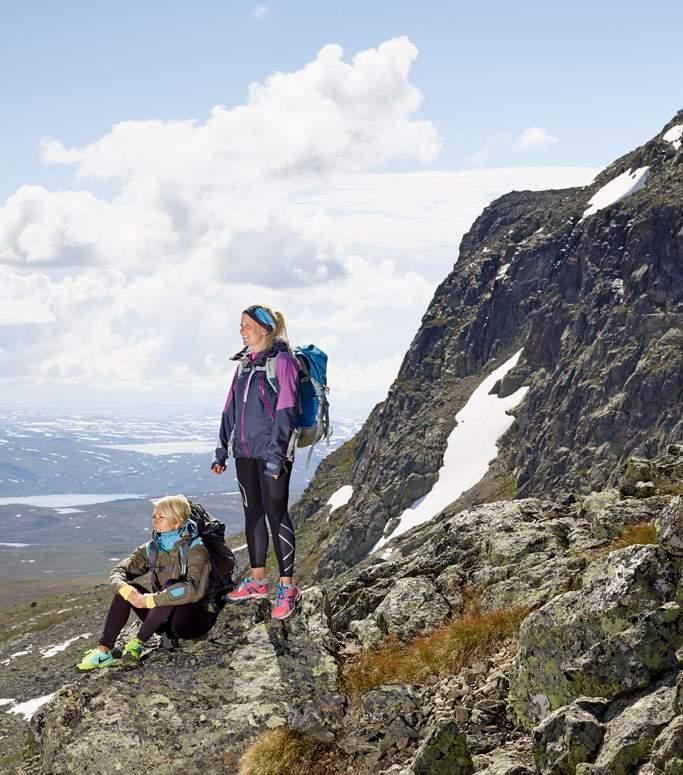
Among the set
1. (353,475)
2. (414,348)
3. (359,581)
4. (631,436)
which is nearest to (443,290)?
(414,348)

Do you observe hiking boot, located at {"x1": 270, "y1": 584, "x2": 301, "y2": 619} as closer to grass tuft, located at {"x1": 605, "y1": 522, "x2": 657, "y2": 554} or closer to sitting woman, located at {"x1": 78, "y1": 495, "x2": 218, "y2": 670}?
sitting woman, located at {"x1": 78, "y1": 495, "x2": 218, "y2": 670}

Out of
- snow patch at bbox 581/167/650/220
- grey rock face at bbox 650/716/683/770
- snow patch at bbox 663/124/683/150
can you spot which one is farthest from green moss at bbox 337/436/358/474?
grey rock face at bbox 650/716/683/770

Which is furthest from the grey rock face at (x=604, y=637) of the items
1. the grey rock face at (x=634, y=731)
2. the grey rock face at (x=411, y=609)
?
the grey rock face at (x=411, y=609)

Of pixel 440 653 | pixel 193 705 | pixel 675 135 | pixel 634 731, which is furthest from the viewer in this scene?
pixel 675 135

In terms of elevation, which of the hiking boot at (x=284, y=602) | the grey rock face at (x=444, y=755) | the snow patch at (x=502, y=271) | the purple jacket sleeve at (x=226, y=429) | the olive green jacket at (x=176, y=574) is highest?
the snow patch at (x=502, y=271)

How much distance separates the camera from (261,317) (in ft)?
40.4

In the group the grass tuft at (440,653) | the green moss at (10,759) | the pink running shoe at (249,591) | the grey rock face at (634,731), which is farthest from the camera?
the green moss at (10,759)

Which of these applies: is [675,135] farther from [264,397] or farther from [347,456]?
[264,397]

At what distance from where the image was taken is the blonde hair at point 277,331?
12344mm

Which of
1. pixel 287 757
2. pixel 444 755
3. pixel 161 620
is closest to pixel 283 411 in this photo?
pixel 161 620

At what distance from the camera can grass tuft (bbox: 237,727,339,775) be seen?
9359 millimetres

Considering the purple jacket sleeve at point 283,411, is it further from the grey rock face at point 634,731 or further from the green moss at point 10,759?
the green moss at point 10,759

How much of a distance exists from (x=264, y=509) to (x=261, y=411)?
166cm

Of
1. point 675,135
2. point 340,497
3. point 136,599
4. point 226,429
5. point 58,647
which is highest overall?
point 675,135
